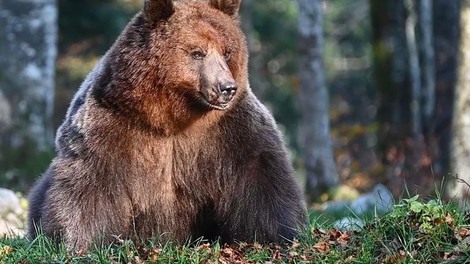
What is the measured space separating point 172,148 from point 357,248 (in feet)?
5.52

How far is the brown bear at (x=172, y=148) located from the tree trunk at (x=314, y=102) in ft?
30.7

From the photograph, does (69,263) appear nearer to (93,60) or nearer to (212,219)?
(212,219)

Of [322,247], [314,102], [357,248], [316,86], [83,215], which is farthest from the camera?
[314,102]

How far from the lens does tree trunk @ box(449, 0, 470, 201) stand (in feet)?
41.3

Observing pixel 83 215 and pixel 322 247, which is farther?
pixel 83 215

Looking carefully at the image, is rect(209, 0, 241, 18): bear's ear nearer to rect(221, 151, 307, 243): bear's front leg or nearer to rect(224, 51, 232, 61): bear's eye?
rect(224, 51, 232, 61): bear's eye

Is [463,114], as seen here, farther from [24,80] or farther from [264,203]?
[264,203]

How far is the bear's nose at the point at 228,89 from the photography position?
6.73 meters

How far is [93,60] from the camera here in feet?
78.0

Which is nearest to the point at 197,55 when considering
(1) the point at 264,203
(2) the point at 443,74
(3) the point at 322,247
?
(1) the point at 264,203

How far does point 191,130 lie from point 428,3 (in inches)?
469

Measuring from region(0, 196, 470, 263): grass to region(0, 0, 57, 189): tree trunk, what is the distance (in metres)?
6.42

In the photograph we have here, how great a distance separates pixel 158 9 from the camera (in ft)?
23.0

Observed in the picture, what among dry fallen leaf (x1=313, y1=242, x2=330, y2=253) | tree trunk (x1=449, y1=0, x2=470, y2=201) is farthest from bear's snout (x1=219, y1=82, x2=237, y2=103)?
tree trunk (x1=449, y1=0, x2=470, y2=201)
